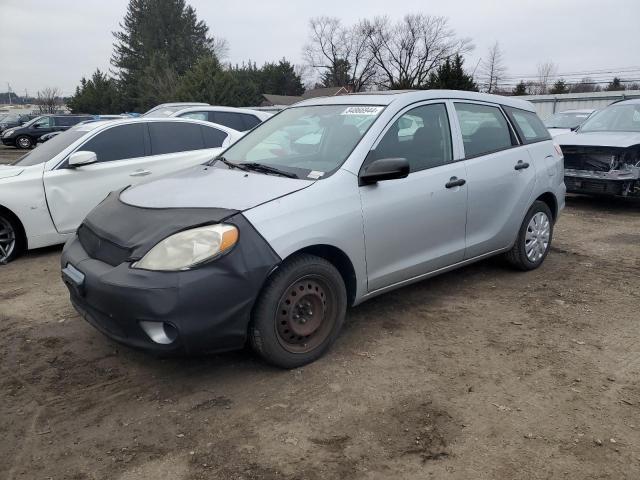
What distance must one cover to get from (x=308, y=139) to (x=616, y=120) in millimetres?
7706

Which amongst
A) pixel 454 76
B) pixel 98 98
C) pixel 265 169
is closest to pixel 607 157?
pixel 265 169

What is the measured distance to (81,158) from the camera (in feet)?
20.1

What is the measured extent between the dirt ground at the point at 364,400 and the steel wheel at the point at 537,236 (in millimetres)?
762

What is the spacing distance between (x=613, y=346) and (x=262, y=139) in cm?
308

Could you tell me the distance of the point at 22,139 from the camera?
2592 centimetres

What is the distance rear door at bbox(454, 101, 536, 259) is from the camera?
4582 mm

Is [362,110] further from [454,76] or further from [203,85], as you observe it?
[203,85]

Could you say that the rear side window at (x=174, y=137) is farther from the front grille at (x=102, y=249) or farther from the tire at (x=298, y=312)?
the tire at (x=298, y=312)

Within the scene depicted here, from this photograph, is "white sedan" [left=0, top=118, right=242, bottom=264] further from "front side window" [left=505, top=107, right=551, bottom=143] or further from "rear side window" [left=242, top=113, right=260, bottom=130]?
"front side window" [left=505, top=107, right=551, bottom=143]

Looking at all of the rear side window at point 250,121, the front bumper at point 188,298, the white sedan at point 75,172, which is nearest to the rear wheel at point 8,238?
the white sedan at point 75,172

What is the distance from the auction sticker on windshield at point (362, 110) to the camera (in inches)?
→ 159

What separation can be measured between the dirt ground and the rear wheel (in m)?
1.54

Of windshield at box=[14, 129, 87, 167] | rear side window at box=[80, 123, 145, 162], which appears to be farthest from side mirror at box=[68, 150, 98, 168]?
windshield at box=[14, 129, 87, 167]

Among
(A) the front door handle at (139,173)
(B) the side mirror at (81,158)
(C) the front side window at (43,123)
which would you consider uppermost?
(C) the front side window at (43,123)
